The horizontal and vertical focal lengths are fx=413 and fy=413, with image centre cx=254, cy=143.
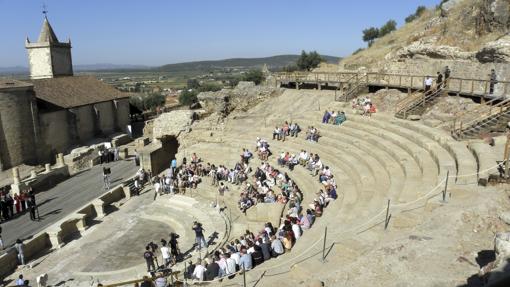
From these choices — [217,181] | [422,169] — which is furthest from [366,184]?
[217,181]

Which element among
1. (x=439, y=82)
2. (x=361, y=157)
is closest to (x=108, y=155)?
(x=361, y=157)

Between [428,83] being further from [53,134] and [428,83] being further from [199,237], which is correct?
[53,134]

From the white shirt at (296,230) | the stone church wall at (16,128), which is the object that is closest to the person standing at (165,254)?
the white shirt at (296,230)

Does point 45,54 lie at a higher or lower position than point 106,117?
higher

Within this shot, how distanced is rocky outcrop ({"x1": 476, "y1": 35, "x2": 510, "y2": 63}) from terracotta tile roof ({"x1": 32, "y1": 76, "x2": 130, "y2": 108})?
31914 millimetres

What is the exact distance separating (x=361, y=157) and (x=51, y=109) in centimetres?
2748

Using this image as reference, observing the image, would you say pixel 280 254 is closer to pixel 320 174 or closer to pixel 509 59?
pixel 320 174

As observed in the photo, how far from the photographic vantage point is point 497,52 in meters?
19.1

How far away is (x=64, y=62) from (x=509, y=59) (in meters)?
44.0

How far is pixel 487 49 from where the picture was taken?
19.8m

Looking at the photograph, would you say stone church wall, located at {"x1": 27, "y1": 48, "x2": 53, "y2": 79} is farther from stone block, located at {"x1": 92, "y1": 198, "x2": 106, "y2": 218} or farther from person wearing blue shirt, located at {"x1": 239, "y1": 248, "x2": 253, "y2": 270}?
person wearing blue shirt, located at {"x1": 239, "y1": 248, "x2": 253, "y2": 270}

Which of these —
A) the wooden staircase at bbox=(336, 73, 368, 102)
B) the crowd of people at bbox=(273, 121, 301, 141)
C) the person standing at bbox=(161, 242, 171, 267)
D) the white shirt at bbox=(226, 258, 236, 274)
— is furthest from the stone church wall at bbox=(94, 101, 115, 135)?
the white shirt at bbox=(226, 258, 236, 274)

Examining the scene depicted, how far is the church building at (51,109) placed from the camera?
99.2 feet

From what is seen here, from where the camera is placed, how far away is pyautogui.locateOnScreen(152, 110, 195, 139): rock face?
27859 millimetres
